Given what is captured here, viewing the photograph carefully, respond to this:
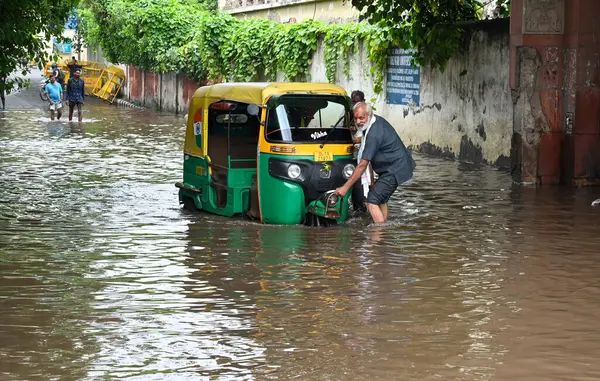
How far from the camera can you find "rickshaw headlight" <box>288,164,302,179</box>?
1352 centimetres

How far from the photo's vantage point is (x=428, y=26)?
22750mm

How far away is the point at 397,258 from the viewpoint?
11.6 m

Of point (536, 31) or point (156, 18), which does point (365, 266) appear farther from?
point (156, 18)

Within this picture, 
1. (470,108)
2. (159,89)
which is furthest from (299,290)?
(159,89)

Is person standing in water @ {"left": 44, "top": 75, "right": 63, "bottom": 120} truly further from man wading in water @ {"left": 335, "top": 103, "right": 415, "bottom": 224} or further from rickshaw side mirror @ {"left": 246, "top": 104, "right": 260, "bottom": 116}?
man wading in water @ {"left": 335, "top": 103, "right": 415, "bottom": 224}

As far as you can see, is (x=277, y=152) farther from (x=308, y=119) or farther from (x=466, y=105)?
(x=466, y=105)

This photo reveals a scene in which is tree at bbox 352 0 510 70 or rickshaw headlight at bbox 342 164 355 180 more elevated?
tree at bbox 352 0 510 70

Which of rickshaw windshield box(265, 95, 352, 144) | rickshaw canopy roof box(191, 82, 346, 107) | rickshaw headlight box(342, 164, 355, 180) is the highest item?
rickshaw canopy roof box(191, 82, 346, 107)

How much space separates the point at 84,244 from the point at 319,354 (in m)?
5.44

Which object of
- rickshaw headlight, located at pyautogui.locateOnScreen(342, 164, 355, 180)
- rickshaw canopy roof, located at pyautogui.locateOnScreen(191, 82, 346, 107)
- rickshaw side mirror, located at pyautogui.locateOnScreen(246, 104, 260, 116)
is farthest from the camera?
rickshaw canopy roof, located at pyautogui.locateOnScreen(191, 82, 346, 107)

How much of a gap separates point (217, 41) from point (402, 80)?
545 inches

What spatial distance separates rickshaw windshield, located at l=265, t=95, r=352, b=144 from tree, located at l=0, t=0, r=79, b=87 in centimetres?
563

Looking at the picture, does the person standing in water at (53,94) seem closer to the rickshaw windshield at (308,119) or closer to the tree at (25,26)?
the tree at (25,26)

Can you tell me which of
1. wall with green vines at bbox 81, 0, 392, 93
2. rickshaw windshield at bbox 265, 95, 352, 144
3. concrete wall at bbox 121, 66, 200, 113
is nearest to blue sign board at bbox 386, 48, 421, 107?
wall with green vines at bbox 81, 0, 392, 93
